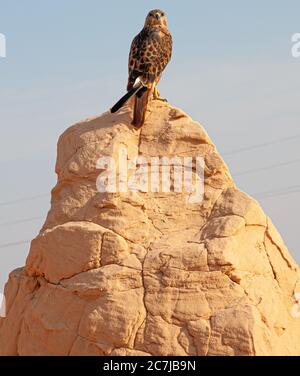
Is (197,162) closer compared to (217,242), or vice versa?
(217,242)

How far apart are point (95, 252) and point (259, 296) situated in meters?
1.48

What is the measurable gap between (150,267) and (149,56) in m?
2.69

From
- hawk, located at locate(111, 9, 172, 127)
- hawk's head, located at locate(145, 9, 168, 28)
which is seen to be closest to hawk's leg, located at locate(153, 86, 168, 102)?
hawk, located at locate(111, 9, 172, 127)

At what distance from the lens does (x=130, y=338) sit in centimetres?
744

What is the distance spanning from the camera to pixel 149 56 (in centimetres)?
932

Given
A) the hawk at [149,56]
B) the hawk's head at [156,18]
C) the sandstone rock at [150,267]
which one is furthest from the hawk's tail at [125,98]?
the hawk's head at [156,18]

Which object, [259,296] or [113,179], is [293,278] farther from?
[113,179]

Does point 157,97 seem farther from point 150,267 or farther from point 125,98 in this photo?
point 150,267

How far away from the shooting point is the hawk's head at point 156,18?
31.3 feet

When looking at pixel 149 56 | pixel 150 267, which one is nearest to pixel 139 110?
pixel 149 56

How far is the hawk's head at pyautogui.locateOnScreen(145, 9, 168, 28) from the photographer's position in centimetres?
955

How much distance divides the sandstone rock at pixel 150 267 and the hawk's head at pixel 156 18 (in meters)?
A: 1.31
